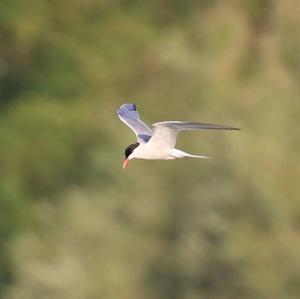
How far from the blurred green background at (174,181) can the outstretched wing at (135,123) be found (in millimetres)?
5049

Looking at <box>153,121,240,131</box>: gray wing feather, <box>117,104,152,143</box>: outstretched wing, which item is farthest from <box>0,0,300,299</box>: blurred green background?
<box>153,121,240,131</box>: gray wing feather

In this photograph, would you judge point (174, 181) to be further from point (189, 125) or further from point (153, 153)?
point (189, 125)

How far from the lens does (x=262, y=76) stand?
19.3 metres

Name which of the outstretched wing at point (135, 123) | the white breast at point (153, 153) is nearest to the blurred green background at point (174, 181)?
the outstretched wing at point (135, 123)

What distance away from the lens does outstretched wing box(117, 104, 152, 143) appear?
9.61m

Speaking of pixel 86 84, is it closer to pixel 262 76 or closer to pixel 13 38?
pixel 13 38

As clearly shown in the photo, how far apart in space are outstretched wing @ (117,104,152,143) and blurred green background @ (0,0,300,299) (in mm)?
5049

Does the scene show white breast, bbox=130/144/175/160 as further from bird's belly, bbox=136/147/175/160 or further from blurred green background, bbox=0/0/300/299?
blurred green background, bbox=0/0/300/299

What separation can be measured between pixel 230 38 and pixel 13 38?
7946 millimetres

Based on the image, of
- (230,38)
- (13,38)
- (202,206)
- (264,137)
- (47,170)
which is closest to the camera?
(202,206)

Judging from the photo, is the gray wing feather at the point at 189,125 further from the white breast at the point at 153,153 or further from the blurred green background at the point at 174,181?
the blurred green background at the point at 174,181

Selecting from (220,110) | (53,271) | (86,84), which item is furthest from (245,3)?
(53,271)

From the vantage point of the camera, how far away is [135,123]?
9977 mm

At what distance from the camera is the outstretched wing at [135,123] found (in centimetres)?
961
